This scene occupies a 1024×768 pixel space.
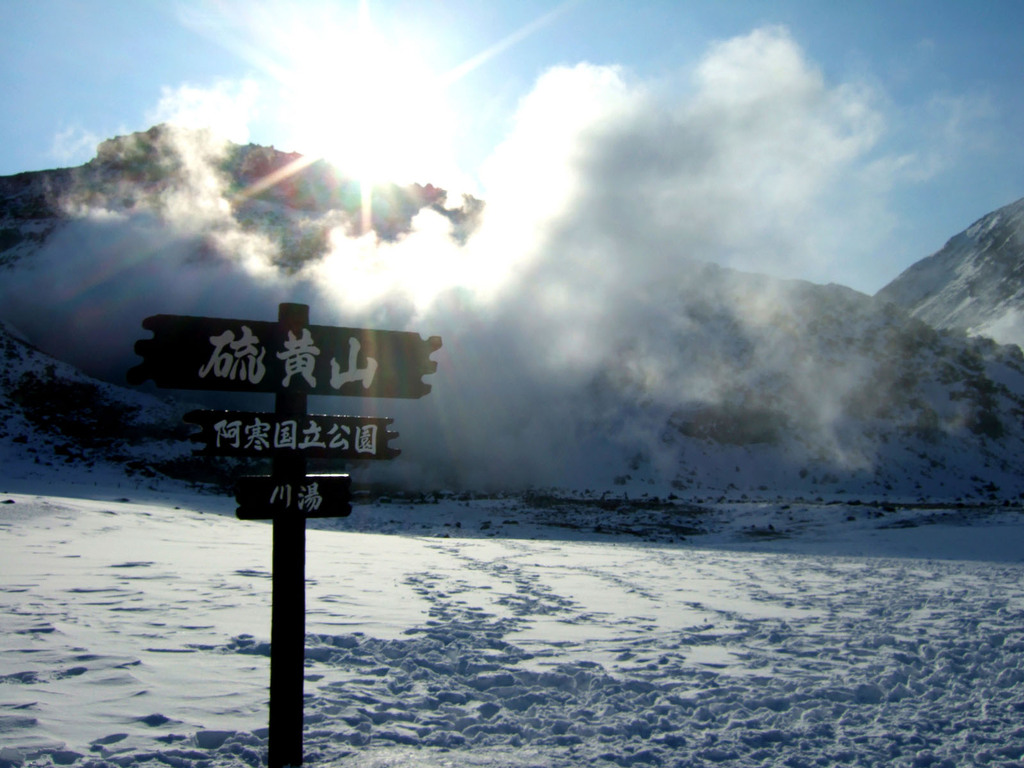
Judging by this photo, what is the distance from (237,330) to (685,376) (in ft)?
135

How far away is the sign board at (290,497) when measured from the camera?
311 cm

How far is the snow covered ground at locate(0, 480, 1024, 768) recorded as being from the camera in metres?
3.56

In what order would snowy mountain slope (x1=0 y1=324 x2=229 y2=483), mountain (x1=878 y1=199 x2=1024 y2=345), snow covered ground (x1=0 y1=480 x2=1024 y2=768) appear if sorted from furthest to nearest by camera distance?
mountain (x1=878 y1=199 x2=1024 y2=345), snowy mountain slope (x1=0 y1=324 x2=229 y2=483), snow covered ground (x1=0 y1=480 x2=1024 y2=768)

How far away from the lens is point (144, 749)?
3.25m

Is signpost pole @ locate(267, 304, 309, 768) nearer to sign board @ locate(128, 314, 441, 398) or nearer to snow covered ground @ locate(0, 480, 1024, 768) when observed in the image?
sign board @ locate(128, 314, 441, 398)

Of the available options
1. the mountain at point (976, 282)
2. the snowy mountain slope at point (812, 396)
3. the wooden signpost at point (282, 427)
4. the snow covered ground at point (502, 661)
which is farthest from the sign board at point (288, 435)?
the mountain at point (976, 282)

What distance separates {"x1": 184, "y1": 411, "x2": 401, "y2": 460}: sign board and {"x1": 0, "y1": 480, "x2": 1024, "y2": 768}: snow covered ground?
1.49 meters

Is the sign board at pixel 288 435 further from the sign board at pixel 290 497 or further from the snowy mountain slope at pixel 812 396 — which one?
the snowy mountain slope at pixel 812 396

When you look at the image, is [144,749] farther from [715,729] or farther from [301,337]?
[715,729]

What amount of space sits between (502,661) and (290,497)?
8.49ft

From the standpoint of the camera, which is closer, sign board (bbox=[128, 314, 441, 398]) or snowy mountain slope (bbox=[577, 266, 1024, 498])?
sign board (bbox=[128, 314, 441, 398])

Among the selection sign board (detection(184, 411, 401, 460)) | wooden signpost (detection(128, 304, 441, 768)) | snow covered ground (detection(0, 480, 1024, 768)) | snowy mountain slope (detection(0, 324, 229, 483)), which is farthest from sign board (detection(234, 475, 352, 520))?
snowy mountain slope (detection(0, 324, 229, 483))

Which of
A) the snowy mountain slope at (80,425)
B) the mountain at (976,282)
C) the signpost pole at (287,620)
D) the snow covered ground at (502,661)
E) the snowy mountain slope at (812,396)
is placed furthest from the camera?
the mountain at (976,282)

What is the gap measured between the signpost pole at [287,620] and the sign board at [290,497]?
2 cm
